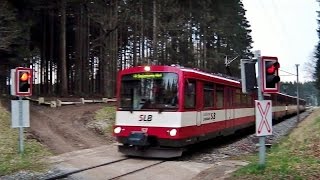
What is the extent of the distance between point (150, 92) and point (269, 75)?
18.2 feet

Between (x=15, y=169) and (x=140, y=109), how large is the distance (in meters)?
4.77

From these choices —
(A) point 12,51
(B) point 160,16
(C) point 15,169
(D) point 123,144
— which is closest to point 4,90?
(A) point 12,51

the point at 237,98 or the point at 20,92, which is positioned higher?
the point at 20,92

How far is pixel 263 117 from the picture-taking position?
1120cm

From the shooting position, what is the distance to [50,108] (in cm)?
2648

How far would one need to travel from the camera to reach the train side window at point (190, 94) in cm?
1565

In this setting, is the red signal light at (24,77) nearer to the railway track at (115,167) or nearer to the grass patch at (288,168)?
the railway track at (115,167)

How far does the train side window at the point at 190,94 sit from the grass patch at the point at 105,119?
7.51 meters

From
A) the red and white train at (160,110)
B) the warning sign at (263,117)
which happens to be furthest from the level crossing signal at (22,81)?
the warning sign at (263,117)

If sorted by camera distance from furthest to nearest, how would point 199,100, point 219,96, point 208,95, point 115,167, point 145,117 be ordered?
point 219,96 → point 208,95 → point 199,100 → point 145,117 → point 115,167

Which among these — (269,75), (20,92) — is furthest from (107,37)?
(269,75)

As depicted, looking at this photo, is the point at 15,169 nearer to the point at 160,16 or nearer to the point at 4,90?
the point at 4,90

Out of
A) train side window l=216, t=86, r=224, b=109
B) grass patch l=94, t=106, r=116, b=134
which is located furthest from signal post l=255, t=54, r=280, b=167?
grass patch l=94, t=106, r=116, b=134

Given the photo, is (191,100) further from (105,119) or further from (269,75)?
(105,119)
